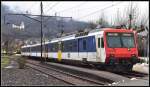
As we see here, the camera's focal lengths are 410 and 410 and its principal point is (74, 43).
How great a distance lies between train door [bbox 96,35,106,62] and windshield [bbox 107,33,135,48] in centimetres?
50

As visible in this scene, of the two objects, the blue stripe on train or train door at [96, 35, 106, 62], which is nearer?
train door at [96, 35, 106, 62]

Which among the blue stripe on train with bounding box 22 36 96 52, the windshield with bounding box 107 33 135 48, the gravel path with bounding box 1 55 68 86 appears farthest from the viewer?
the blue stripe on train with bounding box 22 36 96 52

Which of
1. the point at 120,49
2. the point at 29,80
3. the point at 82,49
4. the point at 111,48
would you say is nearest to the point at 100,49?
the point at 111,48

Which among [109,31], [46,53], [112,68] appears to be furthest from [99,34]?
[46,53]

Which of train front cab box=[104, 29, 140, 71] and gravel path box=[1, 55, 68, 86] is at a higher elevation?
train front cab box=[104, 29, 140, 71]

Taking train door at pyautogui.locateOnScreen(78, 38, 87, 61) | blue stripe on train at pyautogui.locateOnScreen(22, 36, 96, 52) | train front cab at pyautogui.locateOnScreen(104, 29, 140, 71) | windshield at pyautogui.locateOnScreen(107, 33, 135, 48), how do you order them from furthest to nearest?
train door at pyautogui.locateOnScreen(78, 38, 87, 61), blue stripe on train at pyautogui.locateOnScreen(22, 36, 96, 52), windshield at pyautogui.locateOnScreen(107, 33, 135, 48), train front cab at pyautogui.locateOnScreen(104, 29, 140, 71)

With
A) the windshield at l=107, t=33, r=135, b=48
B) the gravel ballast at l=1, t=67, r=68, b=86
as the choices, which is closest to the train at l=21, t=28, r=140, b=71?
the windshield at l=107, t=33, r=135, b=48

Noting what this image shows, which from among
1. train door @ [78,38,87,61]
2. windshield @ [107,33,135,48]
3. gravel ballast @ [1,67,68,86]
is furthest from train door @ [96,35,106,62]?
gravel ballast @ [1,67,68,86]

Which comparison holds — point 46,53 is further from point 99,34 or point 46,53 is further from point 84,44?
point 99,34

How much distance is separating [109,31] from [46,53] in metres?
27.7

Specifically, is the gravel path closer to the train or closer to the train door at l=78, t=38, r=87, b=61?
the train

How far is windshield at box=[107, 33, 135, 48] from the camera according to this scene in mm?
28203

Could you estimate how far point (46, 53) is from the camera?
55.2m

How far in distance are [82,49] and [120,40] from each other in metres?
4.90
